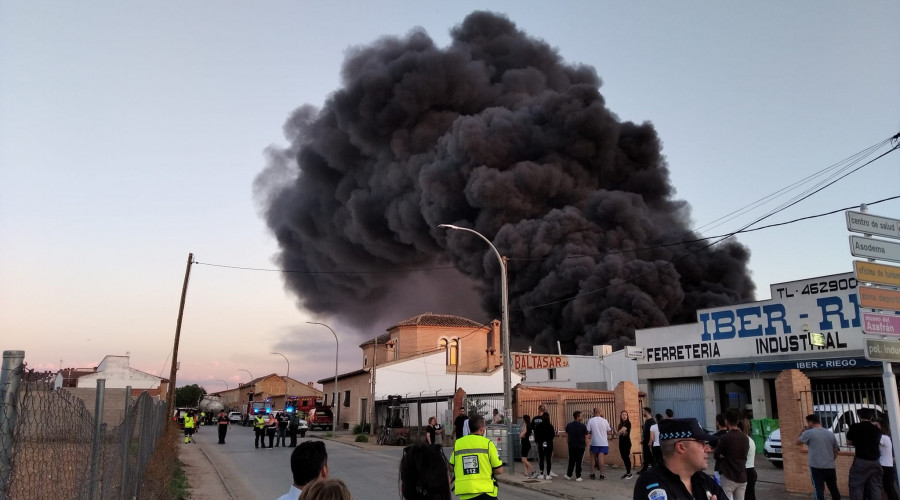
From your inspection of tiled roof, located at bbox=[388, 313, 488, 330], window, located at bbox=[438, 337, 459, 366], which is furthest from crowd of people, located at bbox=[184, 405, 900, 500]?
tiled roof, located at bbox=[388, 313, 488, 330]

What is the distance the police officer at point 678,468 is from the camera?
322 cm

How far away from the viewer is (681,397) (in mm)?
23312

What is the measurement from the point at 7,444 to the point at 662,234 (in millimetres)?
50479

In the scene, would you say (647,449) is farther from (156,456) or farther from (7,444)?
(7,444)

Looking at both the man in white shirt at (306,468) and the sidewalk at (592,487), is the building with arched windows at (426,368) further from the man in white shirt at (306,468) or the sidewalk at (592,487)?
the man in white shirt at (306,468)

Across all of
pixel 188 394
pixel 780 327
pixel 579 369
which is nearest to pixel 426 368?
pixel 579 369

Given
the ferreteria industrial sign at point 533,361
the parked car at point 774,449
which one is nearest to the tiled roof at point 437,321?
the ferreteria industrial sign at point 533,361

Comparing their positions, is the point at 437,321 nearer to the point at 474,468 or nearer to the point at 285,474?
the point at 285,474

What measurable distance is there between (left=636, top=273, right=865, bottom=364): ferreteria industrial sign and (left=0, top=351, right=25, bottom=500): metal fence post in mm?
19646

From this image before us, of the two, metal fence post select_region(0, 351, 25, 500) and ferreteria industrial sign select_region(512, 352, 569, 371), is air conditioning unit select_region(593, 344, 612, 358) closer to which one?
ferreteria industrial sign select_region(512, 352, 569, 371)

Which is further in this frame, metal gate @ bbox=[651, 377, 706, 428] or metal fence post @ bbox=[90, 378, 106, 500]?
metal gate @ bbox=[651, 377, 706, 428]

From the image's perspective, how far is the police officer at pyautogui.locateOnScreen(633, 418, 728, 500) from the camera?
3.22m

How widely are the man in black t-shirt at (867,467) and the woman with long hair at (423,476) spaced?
6.69m

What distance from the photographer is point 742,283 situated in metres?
47.3
